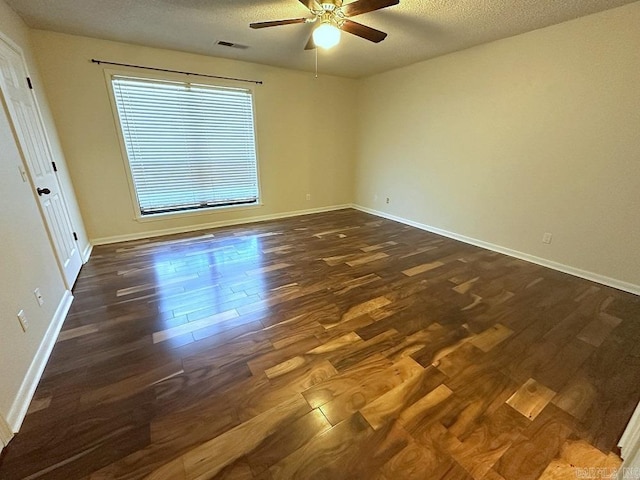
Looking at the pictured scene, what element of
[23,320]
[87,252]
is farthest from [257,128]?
[23,320]

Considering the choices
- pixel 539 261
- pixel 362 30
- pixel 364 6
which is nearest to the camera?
pixel 364 6

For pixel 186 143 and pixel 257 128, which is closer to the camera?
pixel 186 143

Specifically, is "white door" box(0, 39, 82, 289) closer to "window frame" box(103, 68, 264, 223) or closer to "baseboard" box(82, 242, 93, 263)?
"baseboard" box(82, 242, 93, 263)

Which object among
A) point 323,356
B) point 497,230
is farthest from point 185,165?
point 497,230

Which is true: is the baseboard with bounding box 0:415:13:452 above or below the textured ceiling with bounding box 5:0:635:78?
below

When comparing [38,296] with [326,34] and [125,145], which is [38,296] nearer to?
[125,145]

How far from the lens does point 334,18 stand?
2295 millimetres

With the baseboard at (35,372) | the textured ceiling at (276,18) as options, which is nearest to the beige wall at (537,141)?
the textured ceiling at (276,18)

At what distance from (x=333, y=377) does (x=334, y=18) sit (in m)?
2.72

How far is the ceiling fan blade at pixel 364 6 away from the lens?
1.96 metres

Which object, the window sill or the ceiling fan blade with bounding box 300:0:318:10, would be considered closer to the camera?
the ceiling fan blade with bounding box 300:0:318:10

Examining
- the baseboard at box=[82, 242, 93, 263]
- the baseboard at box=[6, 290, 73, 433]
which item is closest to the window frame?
the baseboard at box=[82, 242, 93, 263]

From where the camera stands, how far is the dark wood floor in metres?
1.26

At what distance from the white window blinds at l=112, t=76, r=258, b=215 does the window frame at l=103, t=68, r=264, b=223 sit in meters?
0.04
